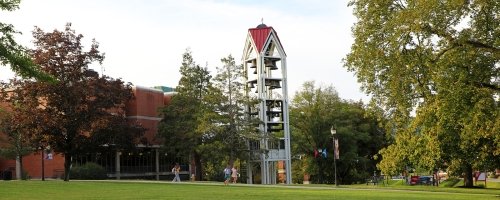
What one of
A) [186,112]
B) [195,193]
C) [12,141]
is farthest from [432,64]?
[12,141]

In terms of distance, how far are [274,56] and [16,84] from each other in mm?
28363

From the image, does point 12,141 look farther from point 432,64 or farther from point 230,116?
point 432,64

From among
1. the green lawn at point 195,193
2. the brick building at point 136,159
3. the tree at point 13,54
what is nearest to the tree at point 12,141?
the brick building at point 136,159

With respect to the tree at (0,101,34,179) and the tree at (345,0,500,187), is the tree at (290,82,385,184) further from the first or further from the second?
the tree at (345,0,500,187)

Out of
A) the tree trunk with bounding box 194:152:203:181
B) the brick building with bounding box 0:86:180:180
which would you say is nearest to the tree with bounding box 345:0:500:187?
the tree trunk with bounding box 194:152:203:181

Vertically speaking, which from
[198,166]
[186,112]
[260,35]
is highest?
[260,35]

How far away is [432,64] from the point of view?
2423cm

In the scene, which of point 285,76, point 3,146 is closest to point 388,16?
point 285,76

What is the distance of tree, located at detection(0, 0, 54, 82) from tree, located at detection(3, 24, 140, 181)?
75.2 ft

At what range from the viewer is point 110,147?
4809 centimetres

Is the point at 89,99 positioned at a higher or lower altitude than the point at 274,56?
lower

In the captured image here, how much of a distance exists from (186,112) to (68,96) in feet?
48.9

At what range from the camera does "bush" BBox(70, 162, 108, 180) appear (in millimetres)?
54625

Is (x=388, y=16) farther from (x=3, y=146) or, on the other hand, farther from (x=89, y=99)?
(x=3, y=146)
